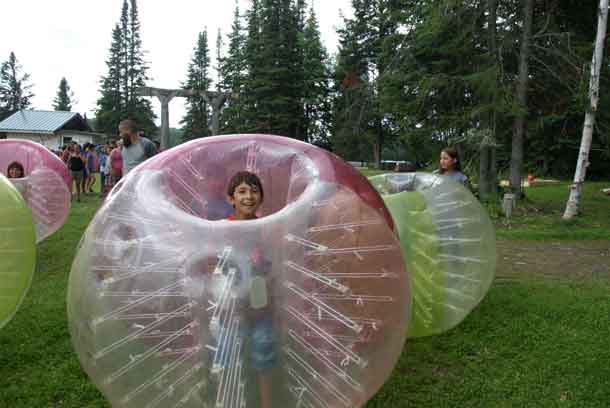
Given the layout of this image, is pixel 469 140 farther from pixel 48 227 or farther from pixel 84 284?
pixel 84 284

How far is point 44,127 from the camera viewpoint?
3562 centimetres

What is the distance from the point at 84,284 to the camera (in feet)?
6.75

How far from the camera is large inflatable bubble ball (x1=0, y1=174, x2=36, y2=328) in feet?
9.91

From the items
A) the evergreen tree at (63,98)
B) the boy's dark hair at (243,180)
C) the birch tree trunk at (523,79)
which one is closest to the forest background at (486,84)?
the birch tree trunk at (523,79)

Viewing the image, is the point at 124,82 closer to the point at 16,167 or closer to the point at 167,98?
the point at 167,98

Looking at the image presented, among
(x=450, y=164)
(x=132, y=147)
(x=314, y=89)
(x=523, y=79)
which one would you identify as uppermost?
(x=314, y=89)

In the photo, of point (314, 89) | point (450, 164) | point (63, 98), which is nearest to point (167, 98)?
point (450, 164)

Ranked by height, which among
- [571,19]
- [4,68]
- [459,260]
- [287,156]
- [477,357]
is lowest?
[477,357]

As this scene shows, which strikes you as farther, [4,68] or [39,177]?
[4,68]

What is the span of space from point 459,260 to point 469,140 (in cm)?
793

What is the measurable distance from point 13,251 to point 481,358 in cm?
324

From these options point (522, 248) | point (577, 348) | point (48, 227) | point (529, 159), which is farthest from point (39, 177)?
point (529, 159)

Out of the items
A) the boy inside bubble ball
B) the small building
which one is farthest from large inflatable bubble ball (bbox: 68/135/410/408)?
the small building

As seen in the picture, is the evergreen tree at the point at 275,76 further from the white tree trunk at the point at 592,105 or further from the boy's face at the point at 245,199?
the boy's face at the point at 245,199
